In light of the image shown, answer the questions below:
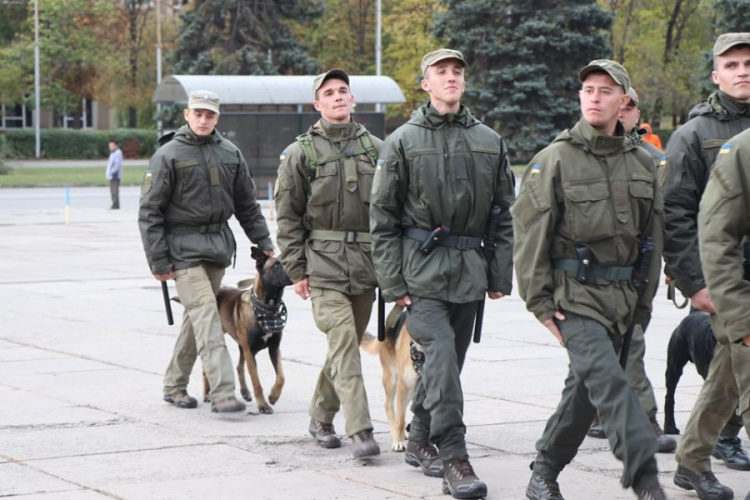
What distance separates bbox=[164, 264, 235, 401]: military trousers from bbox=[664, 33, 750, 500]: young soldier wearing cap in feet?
10.6

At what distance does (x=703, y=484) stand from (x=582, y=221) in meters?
1.51

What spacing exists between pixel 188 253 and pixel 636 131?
9.99ft

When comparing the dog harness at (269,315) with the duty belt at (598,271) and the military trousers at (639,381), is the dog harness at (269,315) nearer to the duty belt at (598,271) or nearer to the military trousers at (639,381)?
the military trousers at (639,381)

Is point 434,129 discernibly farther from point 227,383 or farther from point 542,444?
point 227,383

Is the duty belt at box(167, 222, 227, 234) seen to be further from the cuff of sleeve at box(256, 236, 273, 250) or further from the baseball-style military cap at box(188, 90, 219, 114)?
the baseball-style military cap at box(188, 90, 219, 114)

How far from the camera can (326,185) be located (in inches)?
297

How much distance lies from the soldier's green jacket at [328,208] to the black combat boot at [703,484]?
6.77 feet

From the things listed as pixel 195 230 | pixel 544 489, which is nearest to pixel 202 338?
pixel 195 230

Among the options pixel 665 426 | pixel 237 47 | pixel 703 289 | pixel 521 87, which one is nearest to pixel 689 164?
pixel 703 289

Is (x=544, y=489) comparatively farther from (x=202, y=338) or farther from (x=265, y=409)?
(x=202, y=338)

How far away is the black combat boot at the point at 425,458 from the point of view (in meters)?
6.89

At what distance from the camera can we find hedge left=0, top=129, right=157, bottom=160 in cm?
6169

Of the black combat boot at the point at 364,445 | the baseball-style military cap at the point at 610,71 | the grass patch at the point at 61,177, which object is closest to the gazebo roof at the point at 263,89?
the grass patch at the point at 61,177

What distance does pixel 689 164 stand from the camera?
673 cm
